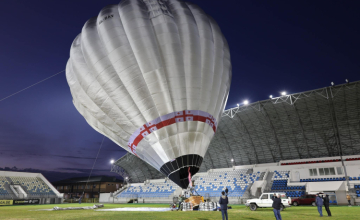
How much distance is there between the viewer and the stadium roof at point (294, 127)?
29.8 m

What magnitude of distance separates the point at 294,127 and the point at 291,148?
12.6ft

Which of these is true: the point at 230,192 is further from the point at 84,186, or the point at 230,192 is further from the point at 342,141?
the point at 84,186

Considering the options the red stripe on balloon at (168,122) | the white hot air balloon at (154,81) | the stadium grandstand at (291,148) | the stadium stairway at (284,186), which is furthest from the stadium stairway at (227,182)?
the red stripe on balloon at (168,122)

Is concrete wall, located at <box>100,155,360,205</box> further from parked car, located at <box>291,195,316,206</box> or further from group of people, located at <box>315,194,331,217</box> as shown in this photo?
group of people, located at <box>315,194,331,217</box>

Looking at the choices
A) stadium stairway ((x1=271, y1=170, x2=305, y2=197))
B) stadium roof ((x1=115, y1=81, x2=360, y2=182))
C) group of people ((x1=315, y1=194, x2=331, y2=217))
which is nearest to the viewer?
group of people ((x1=315, y1=194, x2=331, y2=217))

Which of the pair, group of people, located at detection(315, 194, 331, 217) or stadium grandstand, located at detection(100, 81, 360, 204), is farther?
stadium grandstand, located at detection(100, 81, 360, 204)

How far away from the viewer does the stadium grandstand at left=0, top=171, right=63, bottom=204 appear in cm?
4178

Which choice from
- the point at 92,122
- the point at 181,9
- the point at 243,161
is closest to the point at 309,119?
the point at 243,161

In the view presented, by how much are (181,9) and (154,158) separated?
8082mm

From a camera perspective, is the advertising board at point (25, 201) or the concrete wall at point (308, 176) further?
the advertising board at point (25, 201)

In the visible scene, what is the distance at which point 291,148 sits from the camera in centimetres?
3603

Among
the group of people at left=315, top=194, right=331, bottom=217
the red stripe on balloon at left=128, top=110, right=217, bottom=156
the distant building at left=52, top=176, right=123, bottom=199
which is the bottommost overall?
the distant building at left=52, top=176, right=123, bottom=199

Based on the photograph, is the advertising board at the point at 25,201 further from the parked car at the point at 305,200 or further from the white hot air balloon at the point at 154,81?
the parked car at the point at 305,200

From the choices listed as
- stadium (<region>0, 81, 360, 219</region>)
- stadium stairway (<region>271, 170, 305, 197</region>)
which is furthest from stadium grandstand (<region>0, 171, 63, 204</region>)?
stadium stairway (<region>271, 170, 305, 197</region>)
